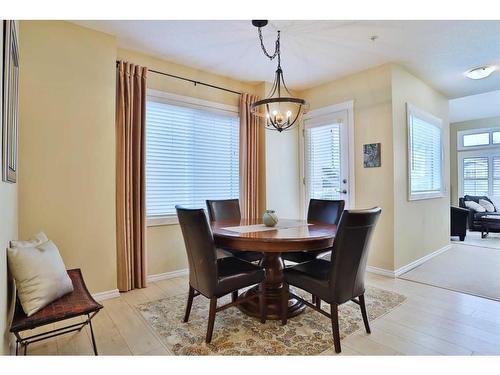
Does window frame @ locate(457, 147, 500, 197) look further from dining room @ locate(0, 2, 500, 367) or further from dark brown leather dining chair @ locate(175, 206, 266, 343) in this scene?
dark brown leather dining chair @ locate(175, 206, 266, 343)

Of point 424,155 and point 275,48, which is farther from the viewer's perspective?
point 424,155

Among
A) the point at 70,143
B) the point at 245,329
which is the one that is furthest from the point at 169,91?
the point at 245,329

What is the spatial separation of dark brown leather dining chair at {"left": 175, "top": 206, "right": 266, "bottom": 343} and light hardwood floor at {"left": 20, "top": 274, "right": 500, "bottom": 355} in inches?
18.3

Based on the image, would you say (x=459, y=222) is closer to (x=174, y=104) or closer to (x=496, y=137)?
(x=496, y=137)

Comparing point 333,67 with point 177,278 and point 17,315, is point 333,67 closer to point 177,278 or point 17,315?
point 177,278

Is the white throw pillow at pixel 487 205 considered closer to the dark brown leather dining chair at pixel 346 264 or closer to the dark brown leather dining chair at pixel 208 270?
the dark brown leather dining chair at pixel 346 264

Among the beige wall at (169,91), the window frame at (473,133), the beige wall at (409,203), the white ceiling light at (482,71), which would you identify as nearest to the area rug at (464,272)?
the beige wall at (409,203)

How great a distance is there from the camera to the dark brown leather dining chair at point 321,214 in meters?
2.81

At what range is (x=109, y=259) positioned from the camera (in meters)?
2.83

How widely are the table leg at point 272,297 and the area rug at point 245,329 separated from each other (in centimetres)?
6

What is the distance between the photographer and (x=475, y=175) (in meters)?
7.34

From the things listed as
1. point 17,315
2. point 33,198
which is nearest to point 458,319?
point 17,315

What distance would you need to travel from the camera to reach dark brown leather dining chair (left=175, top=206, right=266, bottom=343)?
199cm

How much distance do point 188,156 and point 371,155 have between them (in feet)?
7.91
